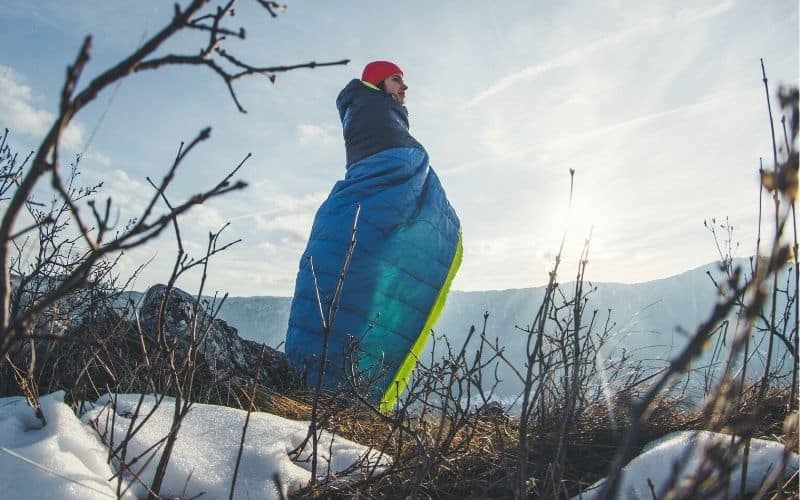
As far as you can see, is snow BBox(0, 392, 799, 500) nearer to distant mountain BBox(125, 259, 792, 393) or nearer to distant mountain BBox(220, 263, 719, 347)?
distant mountain BBox(125, 259, 792, 393)

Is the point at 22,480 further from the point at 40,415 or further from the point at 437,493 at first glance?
the point at 437,493

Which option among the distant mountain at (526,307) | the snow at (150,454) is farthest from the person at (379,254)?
the distant mountain at (526,307)

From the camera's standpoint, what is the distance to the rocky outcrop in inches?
117

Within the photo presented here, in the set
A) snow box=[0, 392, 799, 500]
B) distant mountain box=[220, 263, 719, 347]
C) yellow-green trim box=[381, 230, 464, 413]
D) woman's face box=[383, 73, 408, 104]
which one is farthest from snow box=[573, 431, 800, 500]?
distant mountain box=[220, 263, 719, 347]

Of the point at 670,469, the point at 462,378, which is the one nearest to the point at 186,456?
the point at 462,378

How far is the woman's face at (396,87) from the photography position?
17.9 ft

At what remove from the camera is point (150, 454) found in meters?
1.43

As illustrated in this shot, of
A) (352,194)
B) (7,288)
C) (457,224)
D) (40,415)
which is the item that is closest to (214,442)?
(40,415)

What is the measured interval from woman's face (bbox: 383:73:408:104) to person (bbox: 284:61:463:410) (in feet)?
0.48

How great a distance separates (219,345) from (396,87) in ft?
11.2

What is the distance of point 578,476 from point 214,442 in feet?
4.33

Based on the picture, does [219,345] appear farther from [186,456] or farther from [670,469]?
[670,469]

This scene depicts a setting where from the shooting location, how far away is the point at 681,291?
39.3 metres

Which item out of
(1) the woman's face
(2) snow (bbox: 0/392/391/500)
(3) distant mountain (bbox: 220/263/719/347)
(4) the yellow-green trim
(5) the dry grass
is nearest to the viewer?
(2) snow (bbox: 0/392/391/500)
